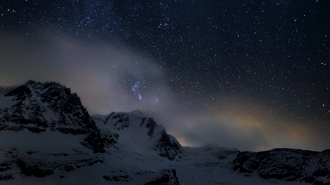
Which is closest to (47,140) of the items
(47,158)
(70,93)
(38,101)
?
(47,158)

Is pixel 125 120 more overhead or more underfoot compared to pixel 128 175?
more overhead

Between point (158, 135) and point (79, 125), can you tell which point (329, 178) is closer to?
point (79, 125)

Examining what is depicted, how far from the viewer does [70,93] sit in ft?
258

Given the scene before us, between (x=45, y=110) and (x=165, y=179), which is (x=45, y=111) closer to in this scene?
(x=45, y=110)

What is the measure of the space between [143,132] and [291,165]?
3452 inches

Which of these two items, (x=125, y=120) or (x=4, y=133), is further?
(x=125, y=120)

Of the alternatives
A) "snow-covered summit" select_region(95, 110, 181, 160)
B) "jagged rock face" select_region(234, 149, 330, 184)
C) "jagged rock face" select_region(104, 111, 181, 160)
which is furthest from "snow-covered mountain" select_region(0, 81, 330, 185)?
"jagged rock face" select_region(104, 111, 181, 160)

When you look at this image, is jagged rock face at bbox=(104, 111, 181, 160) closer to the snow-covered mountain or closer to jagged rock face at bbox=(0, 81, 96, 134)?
the snow-covered mountain

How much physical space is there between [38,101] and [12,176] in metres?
38.6

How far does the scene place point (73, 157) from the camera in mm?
40969

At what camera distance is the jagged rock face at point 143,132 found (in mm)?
111375

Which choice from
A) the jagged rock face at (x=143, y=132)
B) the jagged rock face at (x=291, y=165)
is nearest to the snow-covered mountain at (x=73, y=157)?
the jagged rock face at (x=291, y=165)

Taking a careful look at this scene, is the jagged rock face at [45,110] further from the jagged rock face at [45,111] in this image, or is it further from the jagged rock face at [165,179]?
the jagged rock face at [165,179]

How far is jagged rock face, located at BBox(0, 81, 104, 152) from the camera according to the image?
5031cm
